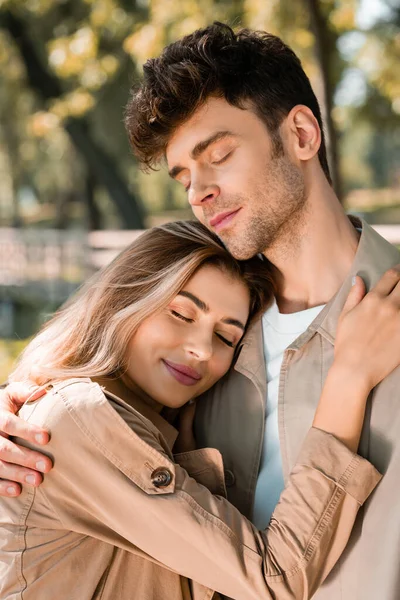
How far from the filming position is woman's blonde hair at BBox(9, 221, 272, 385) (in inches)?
106

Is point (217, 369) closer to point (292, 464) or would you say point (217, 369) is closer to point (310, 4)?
point (292, 464)

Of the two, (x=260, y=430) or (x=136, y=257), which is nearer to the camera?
(x=260, y=430)

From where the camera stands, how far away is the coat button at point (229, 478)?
2.64 metres

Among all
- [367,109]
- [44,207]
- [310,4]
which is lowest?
[44,207]

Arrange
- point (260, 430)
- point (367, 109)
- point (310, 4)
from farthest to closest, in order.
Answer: point (367, 109) < point (310, 4) < point (260, 430)

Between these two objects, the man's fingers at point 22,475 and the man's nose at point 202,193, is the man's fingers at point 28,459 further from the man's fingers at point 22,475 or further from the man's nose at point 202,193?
the man's nose at point 202,193

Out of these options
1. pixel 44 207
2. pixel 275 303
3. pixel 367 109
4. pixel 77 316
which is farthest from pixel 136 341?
pixel 44 207

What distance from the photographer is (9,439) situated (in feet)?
8.06

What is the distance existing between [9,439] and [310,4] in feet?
17.1

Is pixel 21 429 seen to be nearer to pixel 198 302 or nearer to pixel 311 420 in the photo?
pixel 198 302

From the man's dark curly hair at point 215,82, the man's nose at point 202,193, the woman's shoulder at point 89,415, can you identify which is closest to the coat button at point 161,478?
the woman's shoulder at point 89,415

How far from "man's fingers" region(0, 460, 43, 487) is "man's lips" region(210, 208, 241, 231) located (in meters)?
1.00

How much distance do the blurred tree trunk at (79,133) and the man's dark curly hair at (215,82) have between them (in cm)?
1160

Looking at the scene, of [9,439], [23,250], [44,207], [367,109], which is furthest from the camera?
[44,207]
